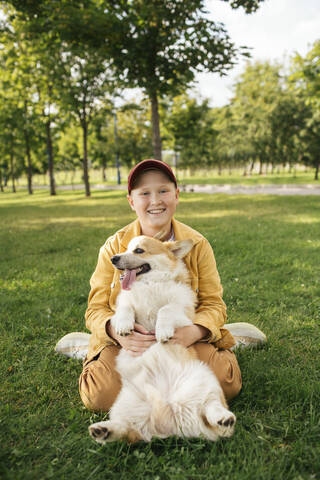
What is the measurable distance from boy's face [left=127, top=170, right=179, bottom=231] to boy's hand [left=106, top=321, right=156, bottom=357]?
1.00 metres

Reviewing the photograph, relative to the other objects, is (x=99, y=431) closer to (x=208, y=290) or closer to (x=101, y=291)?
(x=101, y=291)

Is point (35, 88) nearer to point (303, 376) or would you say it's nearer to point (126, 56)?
point (126, 56)

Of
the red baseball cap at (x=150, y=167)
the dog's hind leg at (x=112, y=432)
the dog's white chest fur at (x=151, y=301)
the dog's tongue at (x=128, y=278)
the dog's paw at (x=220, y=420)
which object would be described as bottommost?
the dog's hind leg at (x=112, y=432)

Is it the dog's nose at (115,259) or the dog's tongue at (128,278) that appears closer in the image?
the dog's nose at (115,259)

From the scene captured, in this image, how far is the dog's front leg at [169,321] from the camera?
2.32 metres

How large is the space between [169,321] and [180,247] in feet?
2.23

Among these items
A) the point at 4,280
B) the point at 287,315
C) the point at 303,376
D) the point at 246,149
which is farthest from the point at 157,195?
the point at 246,149

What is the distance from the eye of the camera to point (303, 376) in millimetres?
3088

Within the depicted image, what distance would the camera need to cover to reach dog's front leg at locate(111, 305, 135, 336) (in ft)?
7.91

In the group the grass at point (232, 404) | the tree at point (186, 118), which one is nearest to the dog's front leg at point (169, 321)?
the grass at point (232, 404)

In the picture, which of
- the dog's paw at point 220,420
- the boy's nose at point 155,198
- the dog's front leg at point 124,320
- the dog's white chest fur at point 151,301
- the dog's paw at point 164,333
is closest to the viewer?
the dog's paw at point 220,420

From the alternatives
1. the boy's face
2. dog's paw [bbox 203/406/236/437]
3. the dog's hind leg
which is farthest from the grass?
the boy's face

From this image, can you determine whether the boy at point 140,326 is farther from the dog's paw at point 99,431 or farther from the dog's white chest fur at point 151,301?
the dog's paw at point 99,431

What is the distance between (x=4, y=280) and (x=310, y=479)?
627 cm
